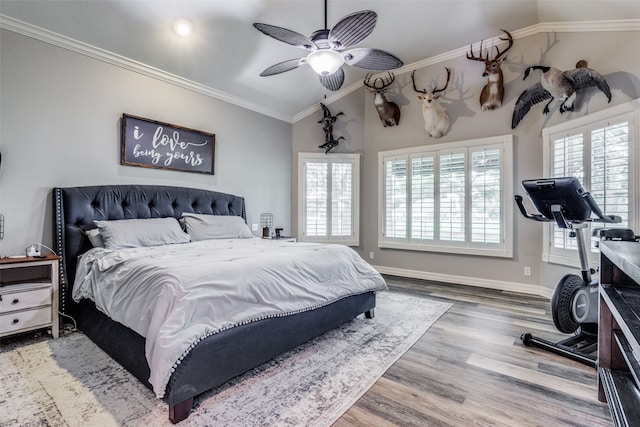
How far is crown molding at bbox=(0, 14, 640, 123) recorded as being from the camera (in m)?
2.96

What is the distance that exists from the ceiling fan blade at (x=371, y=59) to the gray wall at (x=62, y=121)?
2.59 metres

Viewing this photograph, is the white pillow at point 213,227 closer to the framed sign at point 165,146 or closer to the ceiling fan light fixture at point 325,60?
the framed sign at point 165,146

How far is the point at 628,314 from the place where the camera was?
133 cm

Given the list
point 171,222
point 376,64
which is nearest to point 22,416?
point 171,222

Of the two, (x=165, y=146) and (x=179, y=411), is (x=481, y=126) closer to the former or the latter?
(x=165, y=146)

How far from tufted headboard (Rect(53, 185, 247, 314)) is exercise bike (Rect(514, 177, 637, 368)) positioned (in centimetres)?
379

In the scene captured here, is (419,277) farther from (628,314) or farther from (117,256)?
(117,256)

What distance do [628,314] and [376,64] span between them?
2543 millimetres

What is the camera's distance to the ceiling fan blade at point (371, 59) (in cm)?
269

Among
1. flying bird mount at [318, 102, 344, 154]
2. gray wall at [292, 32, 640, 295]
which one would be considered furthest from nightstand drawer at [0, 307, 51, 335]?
flying bird mount at [318, 102, 344, 154]

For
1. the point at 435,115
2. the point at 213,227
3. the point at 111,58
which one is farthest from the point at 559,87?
the point at 111,58

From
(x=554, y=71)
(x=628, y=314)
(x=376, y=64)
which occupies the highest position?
(x=554, y=71)

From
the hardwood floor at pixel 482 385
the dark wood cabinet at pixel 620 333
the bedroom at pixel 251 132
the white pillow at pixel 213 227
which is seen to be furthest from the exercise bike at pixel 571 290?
the white pillow at pixel 213 227

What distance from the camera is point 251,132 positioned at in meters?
5.14
